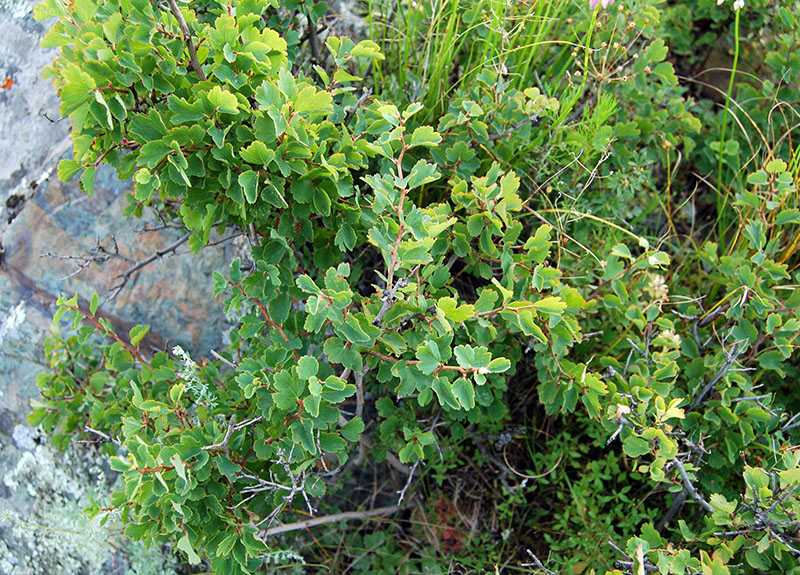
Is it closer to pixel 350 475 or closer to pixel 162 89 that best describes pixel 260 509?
pixel 350 475

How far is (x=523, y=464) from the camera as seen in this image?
2406 millimetres

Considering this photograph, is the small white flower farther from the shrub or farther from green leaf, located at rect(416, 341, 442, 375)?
green leaf, located at rect(416, 341, 442, 375)

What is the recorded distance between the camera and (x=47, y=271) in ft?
7.99

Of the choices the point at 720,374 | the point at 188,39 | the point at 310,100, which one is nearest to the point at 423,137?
the point at 310,100

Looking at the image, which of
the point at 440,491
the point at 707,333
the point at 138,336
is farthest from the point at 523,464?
the point at 138,336

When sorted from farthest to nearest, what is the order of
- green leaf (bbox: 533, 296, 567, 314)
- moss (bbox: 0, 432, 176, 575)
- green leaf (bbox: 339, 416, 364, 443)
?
moss (bbox: 0, 432, 176, 575) → green leaf (bbox: 339, 416, 364, 443) → green leaf (bbox: 533, 296, 567, 314)

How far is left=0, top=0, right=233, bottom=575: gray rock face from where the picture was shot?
7.77 ft

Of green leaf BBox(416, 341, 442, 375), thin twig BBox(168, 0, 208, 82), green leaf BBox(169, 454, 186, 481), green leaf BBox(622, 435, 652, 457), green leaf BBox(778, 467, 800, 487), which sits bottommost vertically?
green leaf BBox(622, 435, 652, 457)

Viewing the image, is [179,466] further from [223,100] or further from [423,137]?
[423,137]

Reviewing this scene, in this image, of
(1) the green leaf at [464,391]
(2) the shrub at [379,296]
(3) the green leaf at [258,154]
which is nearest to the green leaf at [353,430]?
(2) the shrub at [379,296]

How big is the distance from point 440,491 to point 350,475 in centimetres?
36

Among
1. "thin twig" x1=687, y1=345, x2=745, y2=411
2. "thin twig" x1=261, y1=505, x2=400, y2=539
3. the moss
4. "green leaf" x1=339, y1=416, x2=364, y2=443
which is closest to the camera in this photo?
"green leaf" x1=339, y1=416, x2=364, y2=443

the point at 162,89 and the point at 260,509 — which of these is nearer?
the point at 162,89

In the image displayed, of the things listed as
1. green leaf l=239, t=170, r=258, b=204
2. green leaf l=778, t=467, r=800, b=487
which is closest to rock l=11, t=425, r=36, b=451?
green leaf l=239, t=170, r=258, b=204
